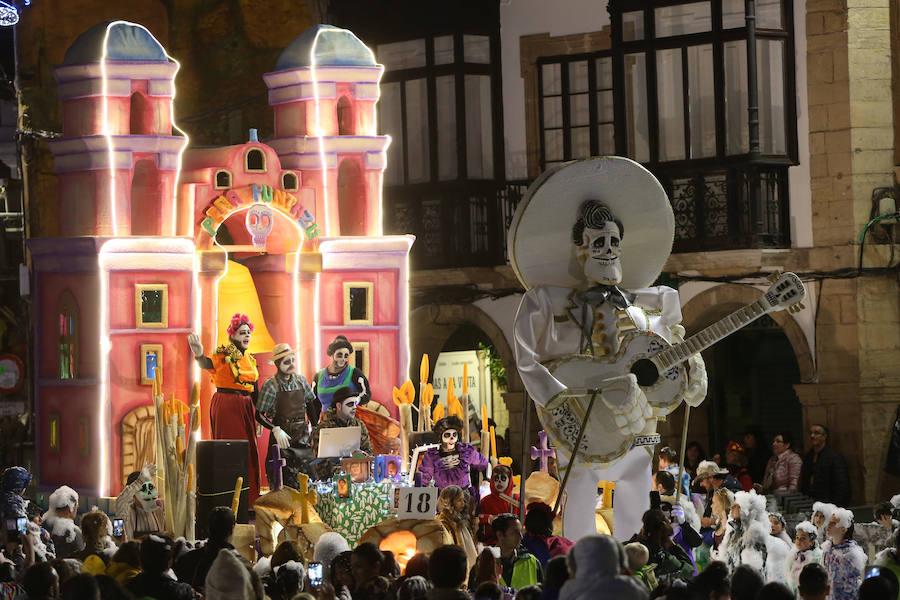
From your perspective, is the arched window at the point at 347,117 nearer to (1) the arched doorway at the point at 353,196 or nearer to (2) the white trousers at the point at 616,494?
(1) the arched doorway at the point at 353,196

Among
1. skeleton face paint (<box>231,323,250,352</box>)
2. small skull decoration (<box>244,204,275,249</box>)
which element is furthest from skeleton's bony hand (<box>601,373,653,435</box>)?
small skull decoration (<box>244,204,275,249</box>)

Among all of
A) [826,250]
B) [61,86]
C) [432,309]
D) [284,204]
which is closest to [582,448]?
[284,204]

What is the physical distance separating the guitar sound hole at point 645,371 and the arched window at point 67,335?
6574mm

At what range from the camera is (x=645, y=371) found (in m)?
10.2

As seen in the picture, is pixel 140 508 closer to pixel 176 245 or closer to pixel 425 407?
pixel 425 407

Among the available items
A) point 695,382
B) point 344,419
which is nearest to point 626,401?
point 695,382

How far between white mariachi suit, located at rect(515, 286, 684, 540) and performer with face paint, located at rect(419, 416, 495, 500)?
90.1 inches

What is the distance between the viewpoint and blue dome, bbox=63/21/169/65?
595 inches

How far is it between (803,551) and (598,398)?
1523 mm

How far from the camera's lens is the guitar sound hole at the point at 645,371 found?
1015cm

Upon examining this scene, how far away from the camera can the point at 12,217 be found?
29016 millimetres

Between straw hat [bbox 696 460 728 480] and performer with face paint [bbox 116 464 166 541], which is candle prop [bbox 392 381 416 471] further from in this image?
straw hat [bbox 696 460 728 480]

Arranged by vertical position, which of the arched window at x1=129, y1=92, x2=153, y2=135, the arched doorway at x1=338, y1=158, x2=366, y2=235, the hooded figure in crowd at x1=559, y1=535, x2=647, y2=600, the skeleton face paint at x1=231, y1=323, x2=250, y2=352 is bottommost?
the hooded figure in crowd at x1=559, y1=535, x2=647, y2=600

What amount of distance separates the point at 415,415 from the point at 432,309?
332cm
